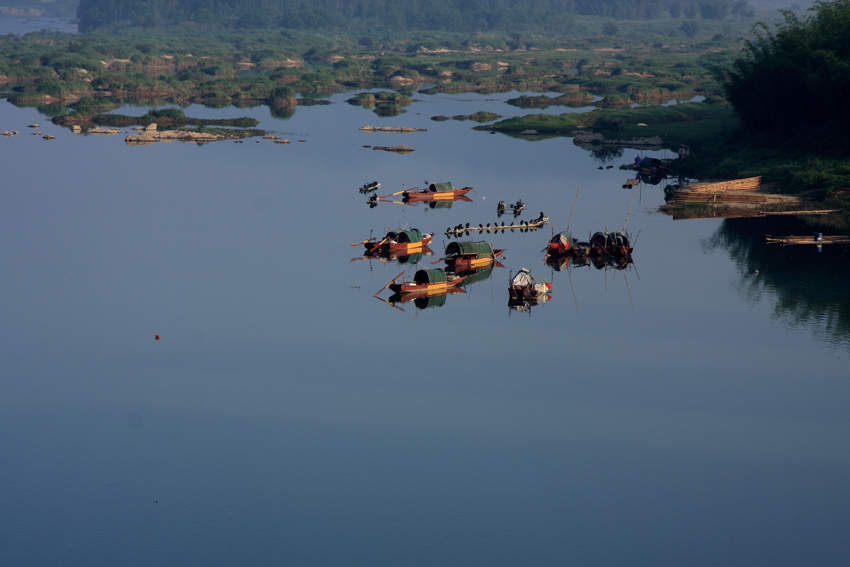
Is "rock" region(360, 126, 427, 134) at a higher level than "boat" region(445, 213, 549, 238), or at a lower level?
lower

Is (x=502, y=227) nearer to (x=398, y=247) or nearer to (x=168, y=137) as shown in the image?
(x=398, y=247)

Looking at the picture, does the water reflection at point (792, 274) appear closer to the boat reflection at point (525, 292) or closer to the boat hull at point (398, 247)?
the boat reflection at point (525, 292)

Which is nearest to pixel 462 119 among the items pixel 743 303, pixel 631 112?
pixel 631 112

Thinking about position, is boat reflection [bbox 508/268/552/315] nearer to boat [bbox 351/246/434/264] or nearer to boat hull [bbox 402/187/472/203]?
boat [bbox 351/246/434/264]

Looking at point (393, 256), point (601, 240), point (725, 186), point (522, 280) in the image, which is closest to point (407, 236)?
point (393, 256)

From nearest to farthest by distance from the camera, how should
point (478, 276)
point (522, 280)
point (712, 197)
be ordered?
point (522, 280) < point (478, 276) < point (712, 197)

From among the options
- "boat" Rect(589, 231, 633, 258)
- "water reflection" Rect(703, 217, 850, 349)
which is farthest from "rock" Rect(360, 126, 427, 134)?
"boat" Rect(589, 231, 633, 258)

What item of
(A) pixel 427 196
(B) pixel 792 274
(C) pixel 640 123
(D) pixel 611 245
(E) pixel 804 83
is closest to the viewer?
(B) pixel 792 274

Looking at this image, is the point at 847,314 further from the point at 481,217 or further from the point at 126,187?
the point at 126,187

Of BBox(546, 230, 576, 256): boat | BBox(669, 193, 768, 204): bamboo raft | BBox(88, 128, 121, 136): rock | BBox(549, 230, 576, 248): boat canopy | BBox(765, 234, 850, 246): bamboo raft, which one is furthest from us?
BBox(88, 128, 121, 136): rock
